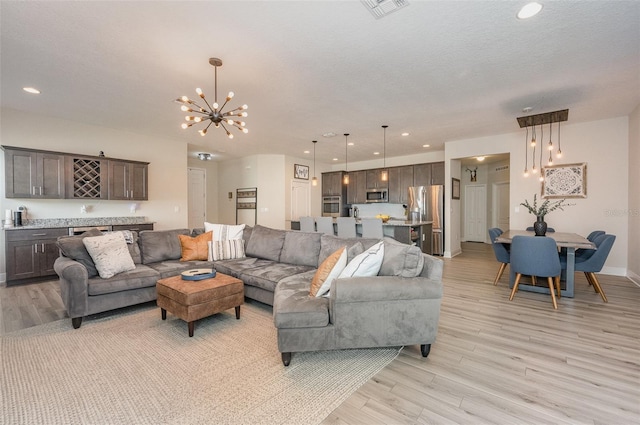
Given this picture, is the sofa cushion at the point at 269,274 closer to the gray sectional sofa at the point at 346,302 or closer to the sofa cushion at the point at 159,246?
the gray sectional sofa at the point at 346,302

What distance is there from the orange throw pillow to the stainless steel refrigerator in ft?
17.1

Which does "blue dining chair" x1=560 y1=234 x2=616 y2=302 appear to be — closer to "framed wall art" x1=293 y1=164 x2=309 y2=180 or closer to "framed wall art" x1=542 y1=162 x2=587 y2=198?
"framed wall art" x1=542 y1=162 x2=587 y2=198

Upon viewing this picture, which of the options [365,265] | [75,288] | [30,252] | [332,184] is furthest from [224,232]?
[332,184]

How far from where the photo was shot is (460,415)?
1601 mm

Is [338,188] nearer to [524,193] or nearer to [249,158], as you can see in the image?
[249,158]

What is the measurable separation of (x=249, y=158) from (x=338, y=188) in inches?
115

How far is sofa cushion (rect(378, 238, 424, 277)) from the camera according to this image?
220 centimetres

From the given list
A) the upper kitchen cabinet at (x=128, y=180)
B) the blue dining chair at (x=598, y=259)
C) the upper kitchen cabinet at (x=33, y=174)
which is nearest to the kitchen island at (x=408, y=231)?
the blue dining chair at (x=598, y=259)

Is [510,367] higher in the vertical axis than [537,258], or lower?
lower

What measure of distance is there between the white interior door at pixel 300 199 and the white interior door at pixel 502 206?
596cm

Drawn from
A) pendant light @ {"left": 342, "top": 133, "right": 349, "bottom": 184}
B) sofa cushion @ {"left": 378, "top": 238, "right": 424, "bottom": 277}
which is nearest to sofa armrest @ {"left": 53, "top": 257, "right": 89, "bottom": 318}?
sofa cushion @ {"left": 378, "top": 238, "right": 424, "bottom": 277}

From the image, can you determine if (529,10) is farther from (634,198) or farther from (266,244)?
(634,198)

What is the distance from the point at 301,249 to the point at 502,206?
7668mm

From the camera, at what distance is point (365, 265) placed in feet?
7.40
